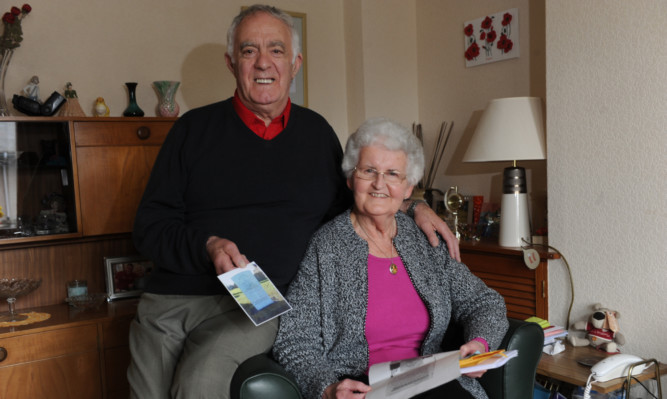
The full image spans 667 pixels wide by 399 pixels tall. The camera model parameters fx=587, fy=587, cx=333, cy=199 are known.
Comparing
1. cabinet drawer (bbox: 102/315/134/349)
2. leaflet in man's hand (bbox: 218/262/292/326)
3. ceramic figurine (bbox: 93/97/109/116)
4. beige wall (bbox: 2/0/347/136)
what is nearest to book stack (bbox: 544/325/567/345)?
leaflet in man's hand (bbox: 218/262/292/326)

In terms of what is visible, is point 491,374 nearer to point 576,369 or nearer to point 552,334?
point 576,369

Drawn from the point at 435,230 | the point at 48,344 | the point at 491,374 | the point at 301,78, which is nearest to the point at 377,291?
the point at 435,230

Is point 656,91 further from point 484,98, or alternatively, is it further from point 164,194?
point 164,194

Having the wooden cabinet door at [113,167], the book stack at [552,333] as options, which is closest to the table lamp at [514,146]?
the book stack at [552,333]

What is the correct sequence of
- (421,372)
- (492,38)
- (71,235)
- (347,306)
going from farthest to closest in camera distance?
(492,38)
(71,235)
(347,306)
(421,372)

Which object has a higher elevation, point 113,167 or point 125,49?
point 125,49

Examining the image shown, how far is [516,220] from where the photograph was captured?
2627 mm

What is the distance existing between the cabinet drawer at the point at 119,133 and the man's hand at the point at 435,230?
136cm

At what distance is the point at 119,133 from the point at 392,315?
1.57 metres

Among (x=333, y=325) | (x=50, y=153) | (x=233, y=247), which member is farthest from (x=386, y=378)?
(x=50, y=153)

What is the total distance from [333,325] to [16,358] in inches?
57.6

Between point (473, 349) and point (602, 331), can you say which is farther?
point (602, 331)

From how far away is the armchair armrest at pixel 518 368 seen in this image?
1.73m

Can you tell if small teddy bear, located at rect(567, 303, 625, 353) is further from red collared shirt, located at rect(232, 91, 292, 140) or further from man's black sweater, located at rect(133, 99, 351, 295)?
red collared shirt, located at rect(232, 91, 292, 140)
